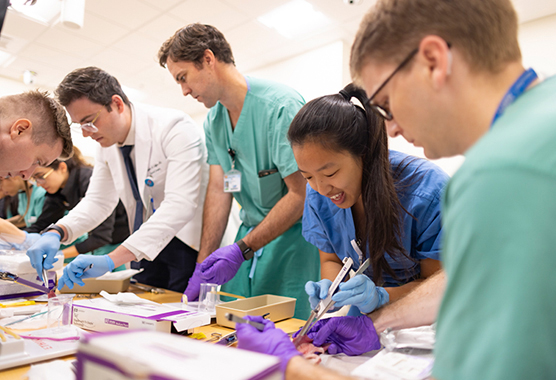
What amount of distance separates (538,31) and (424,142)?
3929 millimetres

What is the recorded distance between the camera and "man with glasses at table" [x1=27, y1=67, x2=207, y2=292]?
1760 mm

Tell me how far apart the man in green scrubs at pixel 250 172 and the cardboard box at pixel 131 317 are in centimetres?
50

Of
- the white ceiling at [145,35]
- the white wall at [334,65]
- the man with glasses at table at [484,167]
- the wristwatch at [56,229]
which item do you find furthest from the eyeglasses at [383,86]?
the white wall at [334,65]

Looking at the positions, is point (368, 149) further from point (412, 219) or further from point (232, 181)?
point (232, 181)

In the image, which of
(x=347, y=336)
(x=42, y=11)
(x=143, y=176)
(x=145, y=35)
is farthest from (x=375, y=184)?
(x=42, y=11)

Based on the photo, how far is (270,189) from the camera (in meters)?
1.93

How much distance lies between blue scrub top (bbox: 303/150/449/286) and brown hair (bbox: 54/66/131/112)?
4.08 feet

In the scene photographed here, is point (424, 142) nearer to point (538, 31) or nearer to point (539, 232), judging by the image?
point (539, 232)

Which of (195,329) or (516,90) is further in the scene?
(195,329)

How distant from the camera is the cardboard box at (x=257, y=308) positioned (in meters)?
1.22

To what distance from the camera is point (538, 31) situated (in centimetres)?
360

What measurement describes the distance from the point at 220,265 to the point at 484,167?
1.36m

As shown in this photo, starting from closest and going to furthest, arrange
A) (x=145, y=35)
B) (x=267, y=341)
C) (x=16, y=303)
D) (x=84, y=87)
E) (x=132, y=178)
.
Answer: (x=267, y=341)
(x=16, y=303)
(x=84, y=87)
(x=132, y=178)
(x=145, y=35)

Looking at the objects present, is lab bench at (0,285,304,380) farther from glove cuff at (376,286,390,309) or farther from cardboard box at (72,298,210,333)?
glove cuff at (376,286,390,309)
